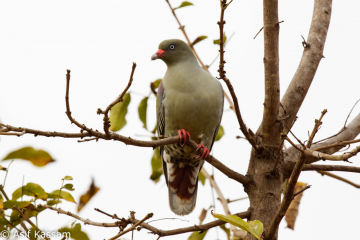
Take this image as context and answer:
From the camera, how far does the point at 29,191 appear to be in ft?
6.85

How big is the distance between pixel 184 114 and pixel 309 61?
110cm

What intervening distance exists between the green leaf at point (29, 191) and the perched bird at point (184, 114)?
3.85 feet

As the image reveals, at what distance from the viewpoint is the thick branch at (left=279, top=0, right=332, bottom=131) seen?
302 centimetres

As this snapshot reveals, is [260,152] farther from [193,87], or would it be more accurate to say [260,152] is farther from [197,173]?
[197,173]

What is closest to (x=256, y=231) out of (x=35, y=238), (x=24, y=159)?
(x=35, y=238)

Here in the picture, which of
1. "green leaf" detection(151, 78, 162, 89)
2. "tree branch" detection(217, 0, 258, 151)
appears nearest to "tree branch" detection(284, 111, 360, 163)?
"tree branch" detection(217, 0, 258, 151)

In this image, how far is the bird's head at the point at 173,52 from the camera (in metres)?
3.88

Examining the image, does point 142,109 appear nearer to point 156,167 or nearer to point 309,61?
point 156,167

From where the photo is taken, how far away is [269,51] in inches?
108

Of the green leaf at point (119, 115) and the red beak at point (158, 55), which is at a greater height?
the red beak at point (158, 55)

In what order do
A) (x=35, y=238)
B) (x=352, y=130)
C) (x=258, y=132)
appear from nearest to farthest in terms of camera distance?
(x=35, y=238), (x=258, y=132), (x=352, y=130)

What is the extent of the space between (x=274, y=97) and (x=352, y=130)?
0.93 metres

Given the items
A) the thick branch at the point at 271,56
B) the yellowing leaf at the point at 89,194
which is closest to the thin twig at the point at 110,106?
the yellowing leaf at the point at 89,194

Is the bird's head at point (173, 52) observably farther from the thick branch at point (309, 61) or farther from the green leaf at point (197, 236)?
the green leaf at point (197, 236)
